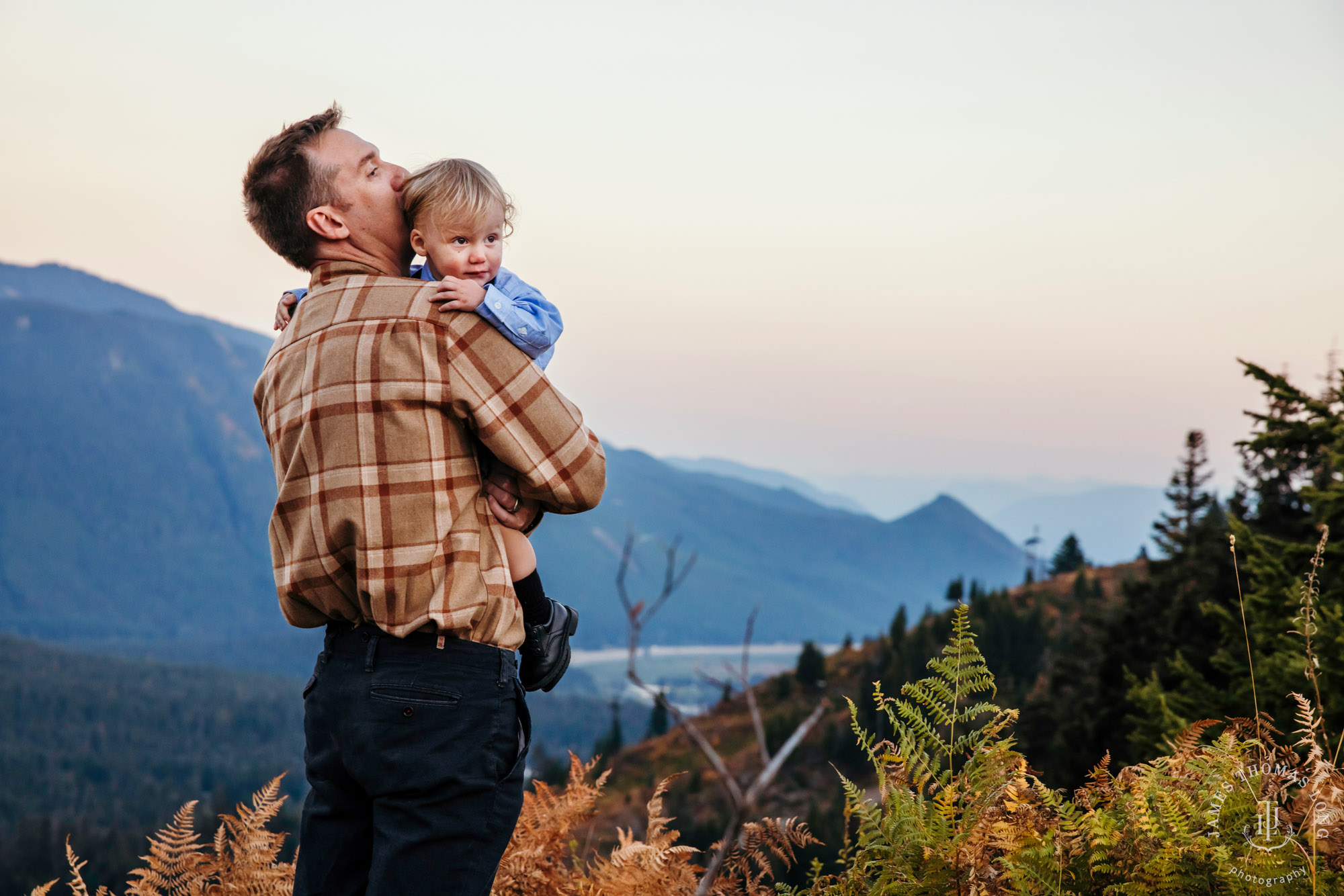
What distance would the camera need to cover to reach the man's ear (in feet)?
9.43

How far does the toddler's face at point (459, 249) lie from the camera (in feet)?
9.87

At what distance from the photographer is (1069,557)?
121 metres

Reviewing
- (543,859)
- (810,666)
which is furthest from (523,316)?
(810,666)

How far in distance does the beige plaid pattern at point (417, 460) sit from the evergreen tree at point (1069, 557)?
115 meters

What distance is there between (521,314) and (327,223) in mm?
723

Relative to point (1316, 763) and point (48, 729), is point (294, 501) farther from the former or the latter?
point (48, 729)

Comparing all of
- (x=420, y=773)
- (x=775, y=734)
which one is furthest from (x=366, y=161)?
(x=775, y=734)

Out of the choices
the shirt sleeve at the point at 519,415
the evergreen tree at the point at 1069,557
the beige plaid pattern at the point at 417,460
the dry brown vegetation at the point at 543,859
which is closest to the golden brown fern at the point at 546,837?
the dry brown vegetation at the point at 543,859

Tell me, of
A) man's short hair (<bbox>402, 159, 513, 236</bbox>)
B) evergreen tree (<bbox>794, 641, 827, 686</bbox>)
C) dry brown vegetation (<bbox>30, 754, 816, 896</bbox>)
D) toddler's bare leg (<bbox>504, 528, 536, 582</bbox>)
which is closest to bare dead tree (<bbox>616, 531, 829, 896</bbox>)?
toddler's bare leg (<bbox>504, 528, 536, 582</bbox>)

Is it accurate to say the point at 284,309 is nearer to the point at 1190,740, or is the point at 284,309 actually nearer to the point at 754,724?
the point at 754,724

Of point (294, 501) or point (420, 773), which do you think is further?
point (294, 501)

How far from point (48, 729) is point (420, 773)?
790 feet

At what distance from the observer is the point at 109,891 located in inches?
142

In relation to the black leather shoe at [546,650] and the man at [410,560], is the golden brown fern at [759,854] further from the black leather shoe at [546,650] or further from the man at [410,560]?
the man at [410,560]
